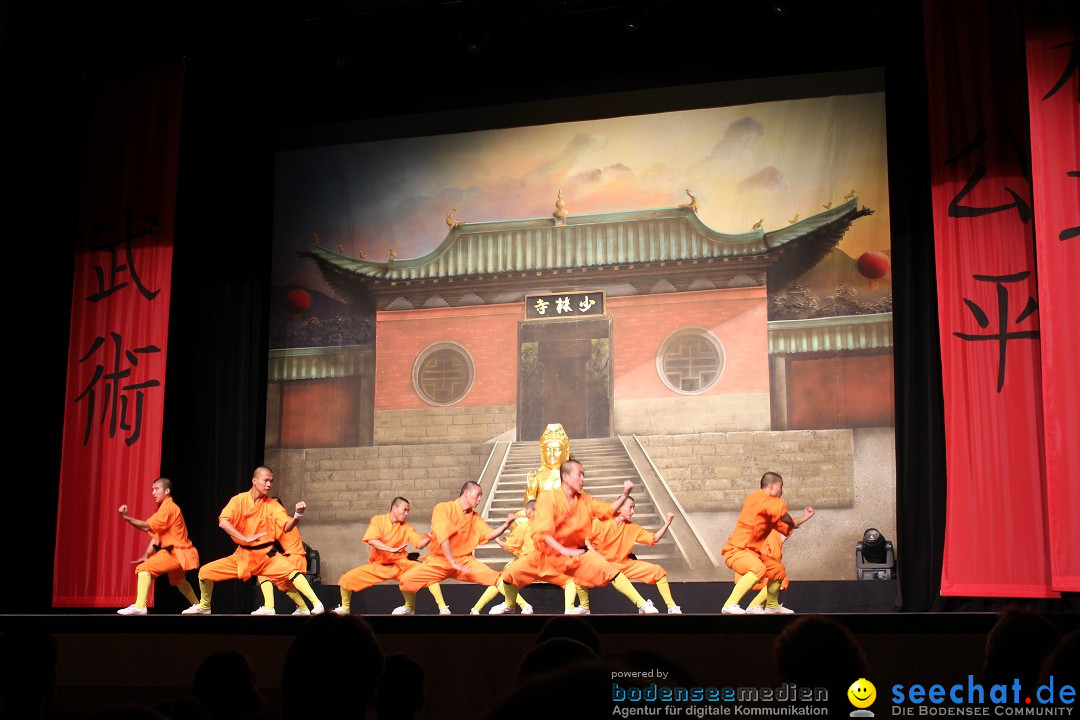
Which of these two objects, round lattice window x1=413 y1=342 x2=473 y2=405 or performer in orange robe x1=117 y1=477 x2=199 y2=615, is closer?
performer in orange robe x1=117 y1=477 x2=199 y2=615

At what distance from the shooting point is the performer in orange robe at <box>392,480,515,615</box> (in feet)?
23.6

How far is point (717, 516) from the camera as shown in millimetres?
7766

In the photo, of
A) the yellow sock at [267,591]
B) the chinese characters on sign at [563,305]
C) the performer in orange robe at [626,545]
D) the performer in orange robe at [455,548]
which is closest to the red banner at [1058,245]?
the performer in orange robe at [626,545]

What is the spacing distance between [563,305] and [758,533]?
8.39 ft

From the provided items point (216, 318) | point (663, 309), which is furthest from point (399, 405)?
point (663, 309)

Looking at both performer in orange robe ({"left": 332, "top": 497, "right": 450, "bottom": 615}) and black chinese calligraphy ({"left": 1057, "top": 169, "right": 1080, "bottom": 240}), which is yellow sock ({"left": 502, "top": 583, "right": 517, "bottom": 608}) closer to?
performer in orange robe ({"left": 332, "top": 497, "right": 450, "bottom": 615})

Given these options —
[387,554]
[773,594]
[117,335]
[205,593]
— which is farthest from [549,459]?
[117,335]

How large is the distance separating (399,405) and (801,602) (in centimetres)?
357

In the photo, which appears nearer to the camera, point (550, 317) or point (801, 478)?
point (801, 478)

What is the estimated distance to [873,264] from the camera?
765 centimetres

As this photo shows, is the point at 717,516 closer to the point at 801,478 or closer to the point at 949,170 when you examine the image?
the point at 801,478

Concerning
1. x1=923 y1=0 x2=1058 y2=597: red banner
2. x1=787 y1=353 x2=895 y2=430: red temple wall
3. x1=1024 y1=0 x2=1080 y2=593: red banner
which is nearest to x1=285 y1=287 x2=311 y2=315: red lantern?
x1=787 y1=353 x2=895 y2=430: red temple wall

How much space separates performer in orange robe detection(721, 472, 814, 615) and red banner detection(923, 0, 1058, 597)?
1.07 meters

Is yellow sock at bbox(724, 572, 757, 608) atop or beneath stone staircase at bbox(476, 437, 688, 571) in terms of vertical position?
beneath
